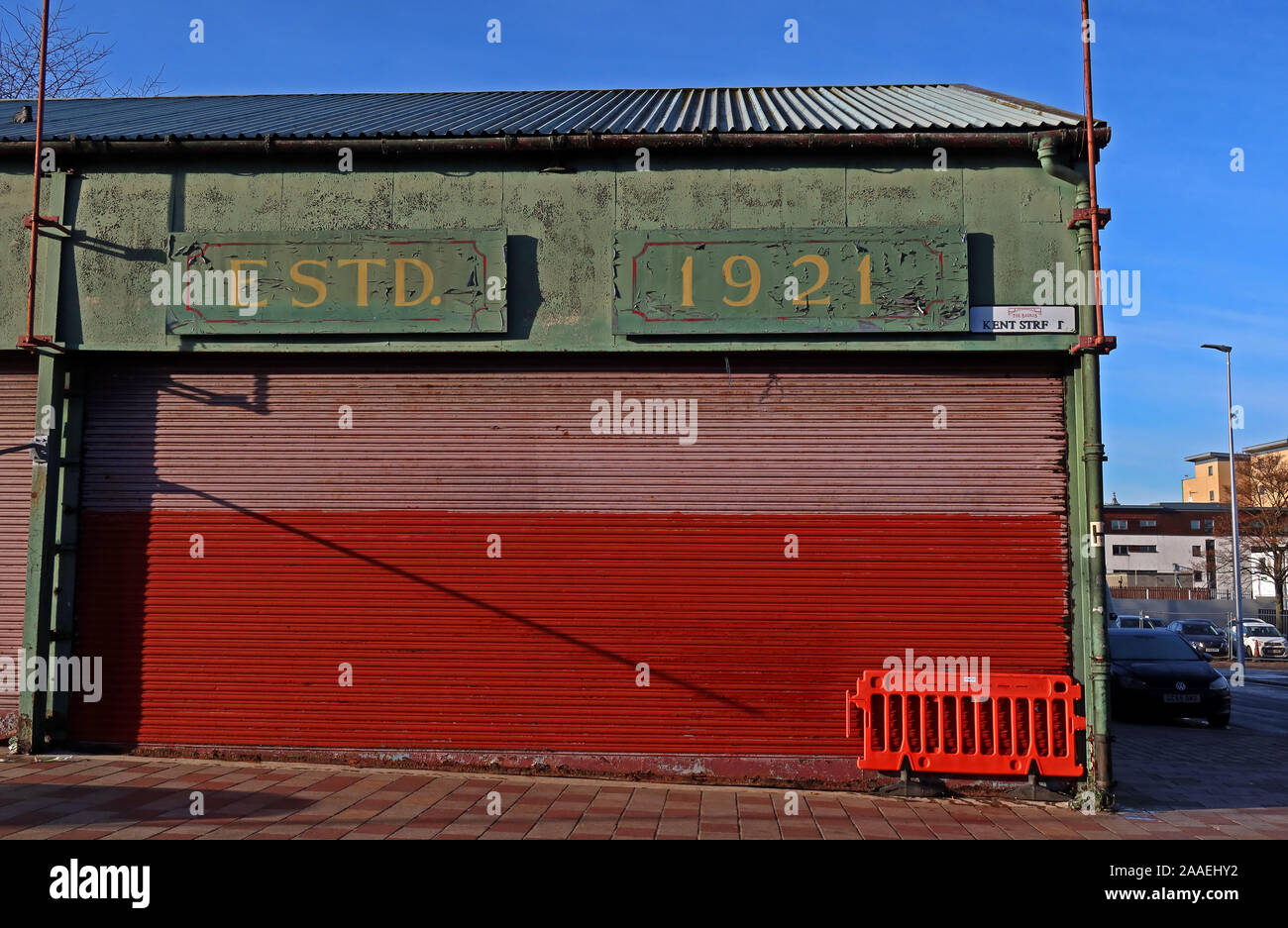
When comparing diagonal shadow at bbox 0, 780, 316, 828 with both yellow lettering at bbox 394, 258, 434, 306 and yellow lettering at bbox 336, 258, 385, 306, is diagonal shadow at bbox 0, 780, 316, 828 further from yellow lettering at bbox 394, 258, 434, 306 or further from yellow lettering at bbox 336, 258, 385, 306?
yellow lettering at bbox 336, 258, 385, 306

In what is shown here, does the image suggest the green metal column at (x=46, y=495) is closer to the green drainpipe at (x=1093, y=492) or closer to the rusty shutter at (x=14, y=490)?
the rusty shutter at (x=14, y=490)

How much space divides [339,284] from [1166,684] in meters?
14.0

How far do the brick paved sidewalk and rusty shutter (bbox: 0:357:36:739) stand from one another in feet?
4.85

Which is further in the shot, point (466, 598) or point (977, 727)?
point (466, 598)

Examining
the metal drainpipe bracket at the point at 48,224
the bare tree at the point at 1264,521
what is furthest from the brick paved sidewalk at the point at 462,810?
the bare tree at the point at 1264,521

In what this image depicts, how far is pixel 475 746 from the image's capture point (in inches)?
371

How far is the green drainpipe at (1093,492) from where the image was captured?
8.80 meters

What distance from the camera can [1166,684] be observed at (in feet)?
51.7

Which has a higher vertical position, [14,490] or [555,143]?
[555,143]

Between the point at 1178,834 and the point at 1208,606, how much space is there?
48379mm
